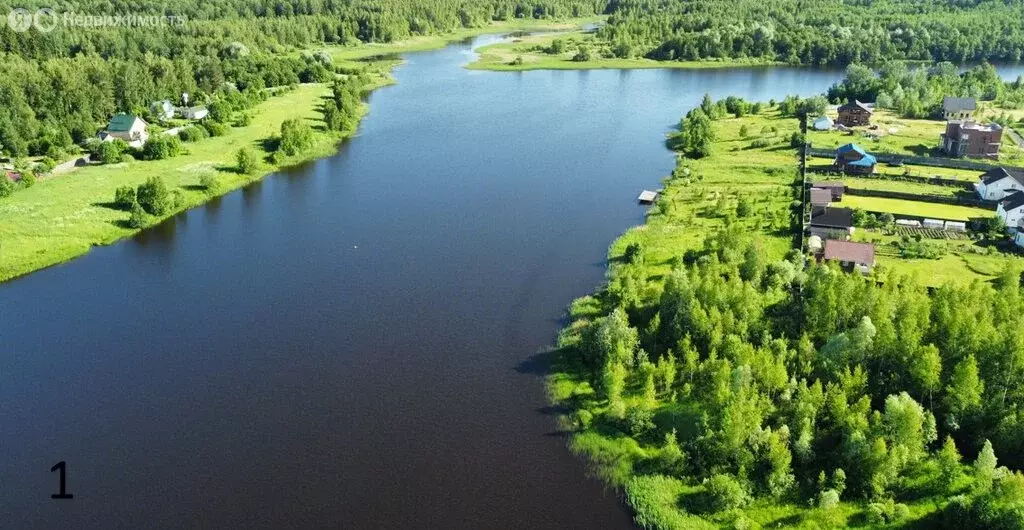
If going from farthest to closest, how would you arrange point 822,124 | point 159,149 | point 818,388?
point 822,124
point 159,149
point 818,388

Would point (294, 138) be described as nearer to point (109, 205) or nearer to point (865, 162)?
point (109, 205)

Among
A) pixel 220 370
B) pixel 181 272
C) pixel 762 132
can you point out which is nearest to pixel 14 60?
pixel 181 272

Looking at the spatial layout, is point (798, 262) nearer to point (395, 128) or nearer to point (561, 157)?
point (561, 157)

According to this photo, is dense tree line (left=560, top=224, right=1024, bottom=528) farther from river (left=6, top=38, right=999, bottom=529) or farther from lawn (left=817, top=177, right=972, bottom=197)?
lawn (left=817, top=177, right=972, bottom=197)

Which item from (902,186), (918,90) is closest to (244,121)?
(902,186)

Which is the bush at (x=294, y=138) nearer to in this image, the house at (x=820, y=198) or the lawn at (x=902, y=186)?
the house at (x=820, y=198)

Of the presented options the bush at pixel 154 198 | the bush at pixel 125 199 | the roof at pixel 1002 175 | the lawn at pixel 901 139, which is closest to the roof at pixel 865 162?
the lawn at pixel 901 139
